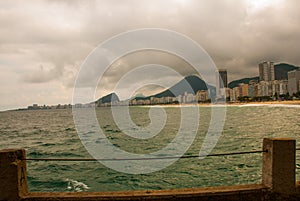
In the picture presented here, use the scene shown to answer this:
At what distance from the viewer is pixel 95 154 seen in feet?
81.3

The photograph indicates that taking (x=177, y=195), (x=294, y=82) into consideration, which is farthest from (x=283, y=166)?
(x=294, y=82)

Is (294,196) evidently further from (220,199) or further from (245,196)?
(220,199)

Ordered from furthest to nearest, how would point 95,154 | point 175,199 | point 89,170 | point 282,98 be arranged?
point 282,98
point 95,154
point 89,170
point 175,199

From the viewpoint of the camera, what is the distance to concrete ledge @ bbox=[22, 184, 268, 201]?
5.40 meters

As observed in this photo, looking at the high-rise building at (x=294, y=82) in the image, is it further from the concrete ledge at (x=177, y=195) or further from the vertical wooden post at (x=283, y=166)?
the concrete ledge at (x=177, y=195)

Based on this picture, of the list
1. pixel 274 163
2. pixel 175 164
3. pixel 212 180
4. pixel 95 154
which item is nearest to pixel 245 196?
pixel 274 163

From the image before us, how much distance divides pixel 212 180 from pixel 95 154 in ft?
44.7

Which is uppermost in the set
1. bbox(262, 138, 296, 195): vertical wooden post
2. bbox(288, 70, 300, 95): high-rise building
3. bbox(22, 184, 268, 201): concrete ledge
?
bbox(288, 70, 300, 95): high-rise building

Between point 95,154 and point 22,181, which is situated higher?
point 22,181

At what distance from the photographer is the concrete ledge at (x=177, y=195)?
5.40m

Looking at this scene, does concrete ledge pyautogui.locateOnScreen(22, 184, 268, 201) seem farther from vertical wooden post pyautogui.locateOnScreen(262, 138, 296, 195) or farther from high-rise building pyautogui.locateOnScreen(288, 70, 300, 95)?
high-rise building pyautogui.locateOnScreen(288, 70, 300, 95)

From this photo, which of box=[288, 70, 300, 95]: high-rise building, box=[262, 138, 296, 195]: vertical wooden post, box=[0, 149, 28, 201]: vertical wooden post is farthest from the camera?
box=[288, 70, 300, 95]: high-rise building

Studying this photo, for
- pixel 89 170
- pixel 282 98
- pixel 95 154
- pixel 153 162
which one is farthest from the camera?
pixel 282 98

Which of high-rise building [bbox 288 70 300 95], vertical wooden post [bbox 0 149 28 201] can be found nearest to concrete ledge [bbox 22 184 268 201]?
vertical wooden post [bbox 0 149 28 201]
